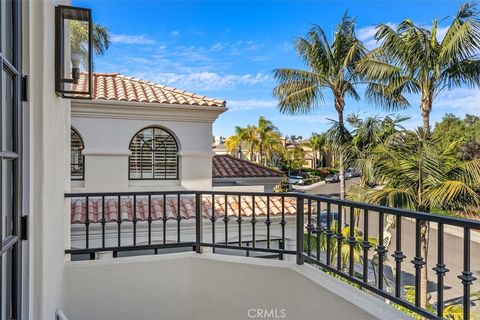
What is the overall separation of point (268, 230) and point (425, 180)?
5623 millimetres

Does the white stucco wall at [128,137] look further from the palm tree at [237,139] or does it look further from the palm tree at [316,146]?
the palm tree at [316,146]

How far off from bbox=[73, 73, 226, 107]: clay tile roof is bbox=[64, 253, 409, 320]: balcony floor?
12.3ft

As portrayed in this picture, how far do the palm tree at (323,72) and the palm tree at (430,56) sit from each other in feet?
6.67

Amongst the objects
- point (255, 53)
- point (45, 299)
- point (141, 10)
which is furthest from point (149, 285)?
point (255, 53)

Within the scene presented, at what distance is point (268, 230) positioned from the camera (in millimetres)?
2986

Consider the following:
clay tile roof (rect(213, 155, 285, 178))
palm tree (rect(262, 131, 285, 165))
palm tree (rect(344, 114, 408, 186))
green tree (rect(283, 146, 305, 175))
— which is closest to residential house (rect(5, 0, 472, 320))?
clay tile roof (rect(213, 155, 285, 178))

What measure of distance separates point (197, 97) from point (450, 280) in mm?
10367

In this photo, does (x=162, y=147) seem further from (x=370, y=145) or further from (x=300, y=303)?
(x=370, y=145)

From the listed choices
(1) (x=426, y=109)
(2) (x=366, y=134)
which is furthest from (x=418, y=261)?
(2) (x=366, y=134)

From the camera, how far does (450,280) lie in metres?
10.6

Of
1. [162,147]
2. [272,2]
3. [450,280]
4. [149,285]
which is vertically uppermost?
[272,2]

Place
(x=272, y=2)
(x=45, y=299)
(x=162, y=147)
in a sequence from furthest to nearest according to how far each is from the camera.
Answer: (x=272, y=2), (x=162, y=147), (x=45, y=299)

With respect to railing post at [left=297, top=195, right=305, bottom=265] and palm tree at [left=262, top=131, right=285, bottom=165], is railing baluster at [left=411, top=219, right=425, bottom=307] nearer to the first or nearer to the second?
railing post at [left=297, top=195, right=305, bottom=265]

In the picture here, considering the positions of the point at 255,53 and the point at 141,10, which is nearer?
the point at 141,10
